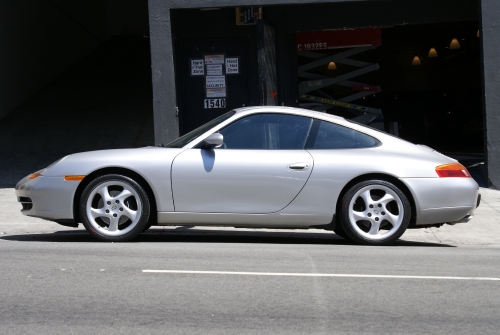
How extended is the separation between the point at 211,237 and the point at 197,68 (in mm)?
5303

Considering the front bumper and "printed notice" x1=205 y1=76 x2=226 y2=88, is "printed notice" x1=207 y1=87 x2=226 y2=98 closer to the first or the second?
"printed notice" x1=205 y1=76 x2=226 y2=88

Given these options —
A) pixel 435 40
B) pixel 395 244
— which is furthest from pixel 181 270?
pixel 435 40

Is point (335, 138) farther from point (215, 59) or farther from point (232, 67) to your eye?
point (215, 59)

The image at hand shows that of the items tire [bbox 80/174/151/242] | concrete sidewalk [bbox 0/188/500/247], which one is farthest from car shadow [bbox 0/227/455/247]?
tire [bbox 80/174/151/242]

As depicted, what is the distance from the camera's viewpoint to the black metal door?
12906 millimetres

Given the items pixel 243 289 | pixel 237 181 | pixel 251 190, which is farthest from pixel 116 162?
pixel 243 289

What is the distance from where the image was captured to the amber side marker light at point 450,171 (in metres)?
7.20

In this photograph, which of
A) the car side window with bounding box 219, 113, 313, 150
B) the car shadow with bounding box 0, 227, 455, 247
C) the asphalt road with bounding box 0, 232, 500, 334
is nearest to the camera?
the asphalt road with bounding box 0, 232, 500, 334

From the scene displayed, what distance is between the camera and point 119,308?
15.4 feet

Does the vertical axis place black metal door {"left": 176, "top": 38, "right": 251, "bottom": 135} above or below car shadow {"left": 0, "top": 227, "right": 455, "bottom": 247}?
above

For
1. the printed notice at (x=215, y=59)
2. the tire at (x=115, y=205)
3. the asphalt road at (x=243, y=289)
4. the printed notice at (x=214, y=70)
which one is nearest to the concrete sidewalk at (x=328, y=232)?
the asphalt road at (x=243, y=289)

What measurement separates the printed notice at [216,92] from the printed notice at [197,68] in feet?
1.06

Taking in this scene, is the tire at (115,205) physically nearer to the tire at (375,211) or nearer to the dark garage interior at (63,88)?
the tire at (375,211)

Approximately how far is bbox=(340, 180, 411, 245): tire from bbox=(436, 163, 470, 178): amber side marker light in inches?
17.2
